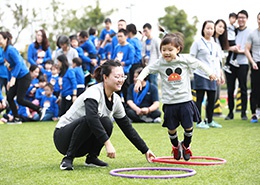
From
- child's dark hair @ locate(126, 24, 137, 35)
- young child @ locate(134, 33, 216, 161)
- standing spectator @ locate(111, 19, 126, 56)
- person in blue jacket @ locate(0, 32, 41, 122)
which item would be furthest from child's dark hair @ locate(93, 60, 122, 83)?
standing spectator @ locate(111, 19, 126, 56)

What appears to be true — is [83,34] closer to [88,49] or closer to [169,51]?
[88,49]

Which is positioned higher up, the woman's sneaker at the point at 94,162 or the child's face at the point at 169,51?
the child's face at the point at 169,51

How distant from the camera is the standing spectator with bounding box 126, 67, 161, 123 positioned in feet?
38.2

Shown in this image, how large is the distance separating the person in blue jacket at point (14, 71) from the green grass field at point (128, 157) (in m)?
1.23

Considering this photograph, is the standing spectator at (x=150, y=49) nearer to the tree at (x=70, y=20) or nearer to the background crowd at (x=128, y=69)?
the background crowd at (x=128, y=69)

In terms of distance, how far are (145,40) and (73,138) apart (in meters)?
7.80

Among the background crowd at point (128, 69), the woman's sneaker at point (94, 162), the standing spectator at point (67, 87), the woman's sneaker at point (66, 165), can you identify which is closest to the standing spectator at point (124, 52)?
the background crowd at point (128, 69)

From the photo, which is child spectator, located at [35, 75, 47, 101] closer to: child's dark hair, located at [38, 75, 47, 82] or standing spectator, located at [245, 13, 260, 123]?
child's dark hair, located at [38, 75, 47, 82]

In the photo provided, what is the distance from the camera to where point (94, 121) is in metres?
5.12

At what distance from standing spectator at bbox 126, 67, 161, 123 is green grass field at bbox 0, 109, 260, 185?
4.75 ft

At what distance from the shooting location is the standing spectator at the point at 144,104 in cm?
1163

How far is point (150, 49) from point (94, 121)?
758cm

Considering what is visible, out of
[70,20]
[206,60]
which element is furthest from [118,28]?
[70,20]

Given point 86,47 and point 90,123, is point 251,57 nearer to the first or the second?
point 86,47
